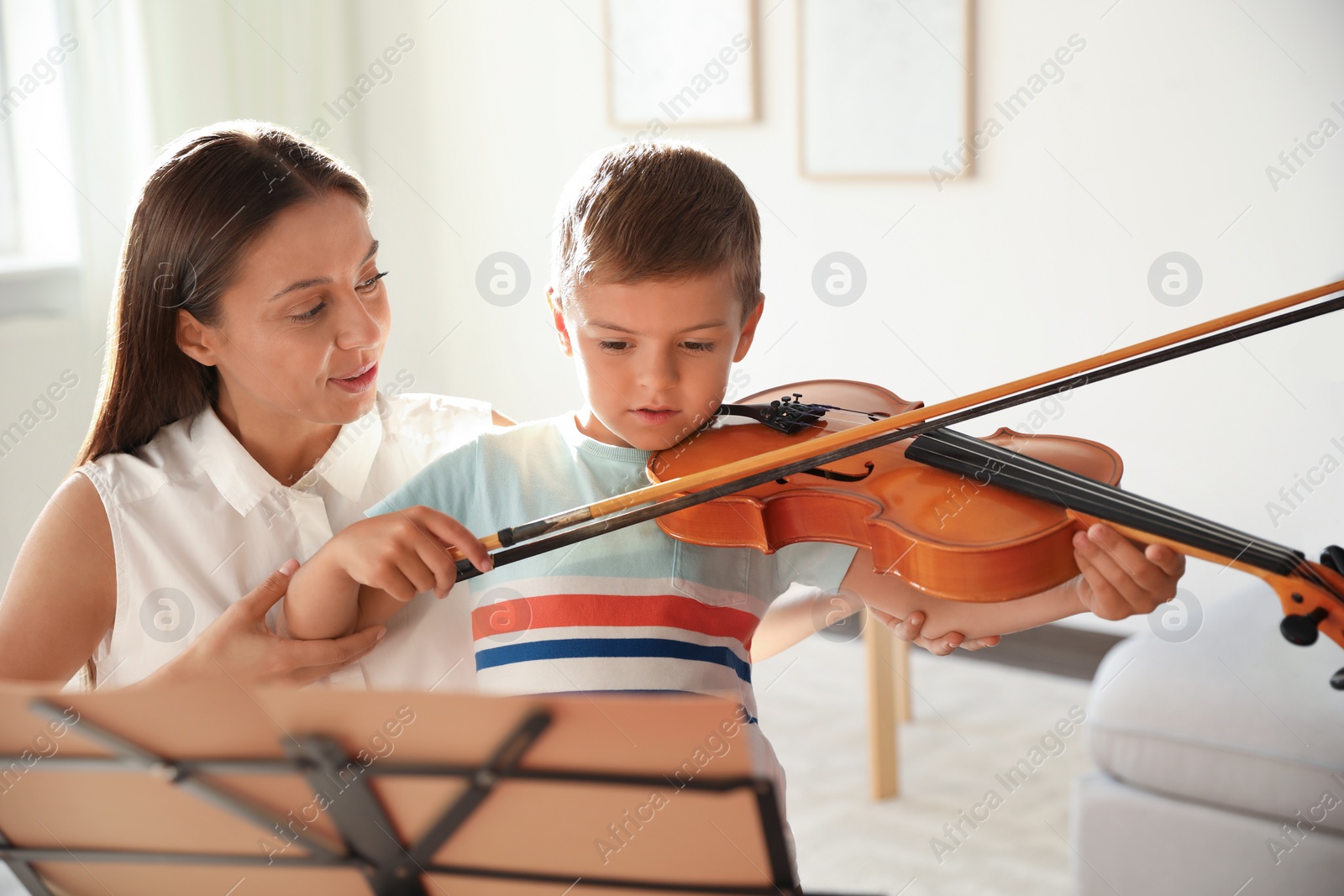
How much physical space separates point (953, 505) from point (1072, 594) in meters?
0.13

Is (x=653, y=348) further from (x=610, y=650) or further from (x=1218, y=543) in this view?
(x=1218, y=543)

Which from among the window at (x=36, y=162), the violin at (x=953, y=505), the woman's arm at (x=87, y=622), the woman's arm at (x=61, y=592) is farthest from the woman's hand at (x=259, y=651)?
the window at (x=36, y=162)

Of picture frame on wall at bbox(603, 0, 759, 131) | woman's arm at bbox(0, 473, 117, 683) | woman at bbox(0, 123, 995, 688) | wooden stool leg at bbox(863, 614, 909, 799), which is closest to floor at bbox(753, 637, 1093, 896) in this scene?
wooden stool leg at bbox(863, 614, 909, 799)

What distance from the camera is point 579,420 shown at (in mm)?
1115

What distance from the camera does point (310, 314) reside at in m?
1.19

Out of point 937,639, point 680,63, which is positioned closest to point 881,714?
point 937,639

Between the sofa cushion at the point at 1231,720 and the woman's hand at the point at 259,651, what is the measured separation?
3.58 ft

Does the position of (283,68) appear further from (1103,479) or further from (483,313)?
(1103,479)

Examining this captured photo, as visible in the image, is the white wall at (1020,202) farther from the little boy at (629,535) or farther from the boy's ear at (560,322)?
the boy's ear at (560,322)

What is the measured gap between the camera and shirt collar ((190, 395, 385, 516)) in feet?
A: 3.98

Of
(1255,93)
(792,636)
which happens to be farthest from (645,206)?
(1255,93)

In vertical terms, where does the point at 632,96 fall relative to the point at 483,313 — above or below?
above

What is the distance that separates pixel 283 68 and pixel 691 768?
10.2 ft

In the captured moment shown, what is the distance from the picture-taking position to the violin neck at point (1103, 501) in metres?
0.93
